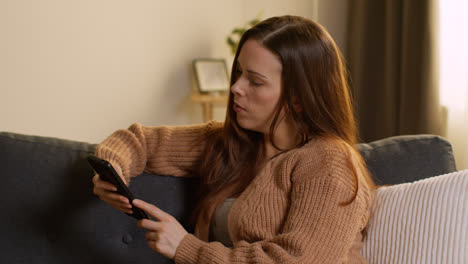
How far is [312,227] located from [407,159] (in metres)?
0.54

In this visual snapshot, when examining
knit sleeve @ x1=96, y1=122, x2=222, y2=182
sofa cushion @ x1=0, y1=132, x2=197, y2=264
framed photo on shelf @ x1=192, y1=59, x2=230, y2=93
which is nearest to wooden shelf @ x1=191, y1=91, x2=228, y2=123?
framed photo on shelf @ x1=192, y1=59, x2=230, y2=93

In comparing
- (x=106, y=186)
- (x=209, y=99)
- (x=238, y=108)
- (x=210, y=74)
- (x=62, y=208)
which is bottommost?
(x=209, y=99)

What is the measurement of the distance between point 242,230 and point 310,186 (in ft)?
0.67

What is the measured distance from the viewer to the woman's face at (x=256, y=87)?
1191 millimetres

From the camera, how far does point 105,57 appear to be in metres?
2.89

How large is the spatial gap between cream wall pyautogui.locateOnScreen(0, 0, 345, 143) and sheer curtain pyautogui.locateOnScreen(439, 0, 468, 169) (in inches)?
35.7

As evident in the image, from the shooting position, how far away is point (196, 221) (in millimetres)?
A: 1348

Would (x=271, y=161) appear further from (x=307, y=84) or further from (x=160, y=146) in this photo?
(x=160, y=146)

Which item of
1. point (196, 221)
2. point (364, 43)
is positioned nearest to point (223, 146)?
point (196, 221)

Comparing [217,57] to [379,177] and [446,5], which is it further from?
[379,177]

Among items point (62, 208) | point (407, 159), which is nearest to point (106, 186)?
point (62, 208)

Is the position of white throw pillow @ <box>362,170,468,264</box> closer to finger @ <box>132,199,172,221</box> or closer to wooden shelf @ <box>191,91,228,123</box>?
finger @ <box>132,199,172,221</box>

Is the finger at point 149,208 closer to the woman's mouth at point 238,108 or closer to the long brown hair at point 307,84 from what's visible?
the long brown hair at point 307,84

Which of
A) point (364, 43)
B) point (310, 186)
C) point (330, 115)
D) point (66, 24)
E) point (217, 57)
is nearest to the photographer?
point (310, 186)
